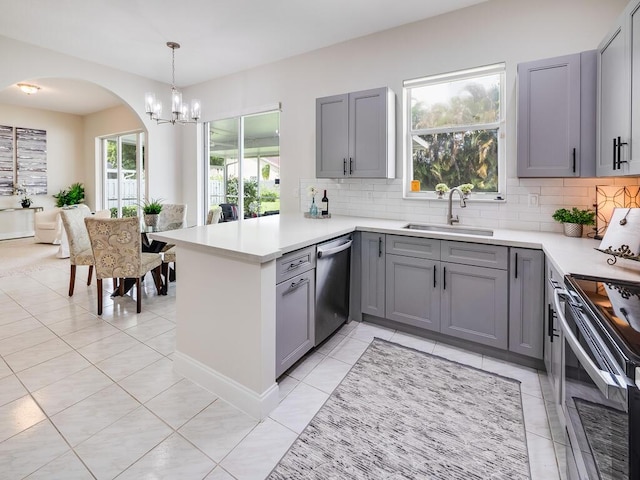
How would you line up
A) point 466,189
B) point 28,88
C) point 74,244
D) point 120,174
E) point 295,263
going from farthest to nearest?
point 120,174 < point 28,88 < point 74,244 < point 466,189 < point 295,263

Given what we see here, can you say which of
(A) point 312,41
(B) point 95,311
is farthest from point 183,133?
(B) point 95,311

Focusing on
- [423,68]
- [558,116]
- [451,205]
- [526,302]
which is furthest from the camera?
[423,68]

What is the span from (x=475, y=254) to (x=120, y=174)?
27.1ft

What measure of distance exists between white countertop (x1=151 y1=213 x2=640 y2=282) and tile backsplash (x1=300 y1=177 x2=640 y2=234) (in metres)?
0.17

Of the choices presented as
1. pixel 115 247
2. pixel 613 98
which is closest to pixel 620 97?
pixel 613 98

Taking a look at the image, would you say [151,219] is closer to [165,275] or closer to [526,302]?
[165,275]

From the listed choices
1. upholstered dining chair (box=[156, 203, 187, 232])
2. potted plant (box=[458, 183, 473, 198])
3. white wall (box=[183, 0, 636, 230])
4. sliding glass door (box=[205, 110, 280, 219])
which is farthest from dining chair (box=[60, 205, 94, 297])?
potted plant (box=[458, 183, 473, 198])

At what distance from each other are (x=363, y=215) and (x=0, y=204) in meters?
8.54

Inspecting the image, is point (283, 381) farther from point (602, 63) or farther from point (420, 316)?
point (602, 63)

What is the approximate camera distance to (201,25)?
137 inches

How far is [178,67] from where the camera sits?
4.64 meters

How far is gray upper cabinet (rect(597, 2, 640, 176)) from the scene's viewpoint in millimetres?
1747

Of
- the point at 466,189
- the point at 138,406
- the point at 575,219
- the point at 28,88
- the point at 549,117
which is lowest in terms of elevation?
the point at 138,406

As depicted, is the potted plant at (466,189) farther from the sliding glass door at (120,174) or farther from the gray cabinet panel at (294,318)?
the sliding glass door at (120,174)
